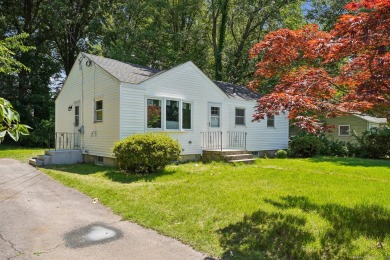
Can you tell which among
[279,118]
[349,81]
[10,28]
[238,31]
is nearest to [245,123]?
[279,118]

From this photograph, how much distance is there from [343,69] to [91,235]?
18.9 ft

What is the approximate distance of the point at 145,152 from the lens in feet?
30.3

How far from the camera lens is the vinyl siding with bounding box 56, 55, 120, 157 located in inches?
454

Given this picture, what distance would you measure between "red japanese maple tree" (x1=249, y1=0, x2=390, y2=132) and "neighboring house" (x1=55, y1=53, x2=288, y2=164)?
20.2 feet

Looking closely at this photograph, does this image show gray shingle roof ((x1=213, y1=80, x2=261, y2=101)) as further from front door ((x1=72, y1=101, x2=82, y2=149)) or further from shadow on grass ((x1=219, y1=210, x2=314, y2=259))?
shadow on grass ((x1=219, y1=210, x2=314, y2=259))

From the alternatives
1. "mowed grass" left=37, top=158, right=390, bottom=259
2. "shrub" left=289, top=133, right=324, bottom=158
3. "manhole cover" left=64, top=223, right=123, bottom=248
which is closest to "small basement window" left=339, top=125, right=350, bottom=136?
"shrub" left=289, top=133, right=324, bottom=158

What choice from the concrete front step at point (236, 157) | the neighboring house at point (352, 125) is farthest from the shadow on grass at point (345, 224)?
the neighboring house at point (352, 125)

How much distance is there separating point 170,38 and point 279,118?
13.1 metres

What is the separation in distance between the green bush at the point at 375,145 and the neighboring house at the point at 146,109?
6827 mm

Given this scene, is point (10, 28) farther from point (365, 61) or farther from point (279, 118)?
point (365, 61)

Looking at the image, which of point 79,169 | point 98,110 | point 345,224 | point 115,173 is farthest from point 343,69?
point 98,110

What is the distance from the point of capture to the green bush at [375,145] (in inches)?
677

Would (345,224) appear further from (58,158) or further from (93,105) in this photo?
(58,158)

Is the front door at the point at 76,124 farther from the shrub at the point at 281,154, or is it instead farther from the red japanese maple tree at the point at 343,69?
the shrub at the point at 281,154
